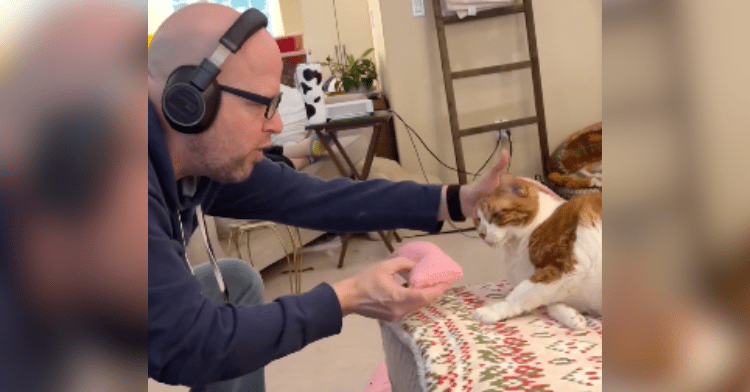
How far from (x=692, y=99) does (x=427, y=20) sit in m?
3.62

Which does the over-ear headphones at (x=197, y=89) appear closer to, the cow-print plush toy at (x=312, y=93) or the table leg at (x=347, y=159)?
the table leg at (x=347, y=159)

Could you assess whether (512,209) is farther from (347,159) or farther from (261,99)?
(347,159)

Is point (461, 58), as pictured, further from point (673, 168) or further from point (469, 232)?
point (673, 168)

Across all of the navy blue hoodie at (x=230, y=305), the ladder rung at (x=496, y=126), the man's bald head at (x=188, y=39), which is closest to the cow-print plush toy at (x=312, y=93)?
the ladder rung at (x=496, y=126)

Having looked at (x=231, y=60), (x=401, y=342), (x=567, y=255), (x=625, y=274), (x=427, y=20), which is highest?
(x=427, y=20)

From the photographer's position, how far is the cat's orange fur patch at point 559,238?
1052mm

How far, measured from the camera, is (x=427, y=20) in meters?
3.63

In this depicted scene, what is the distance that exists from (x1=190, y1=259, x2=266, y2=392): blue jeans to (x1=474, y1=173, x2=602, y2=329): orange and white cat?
1.73 feet

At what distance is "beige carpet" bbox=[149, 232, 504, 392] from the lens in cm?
195

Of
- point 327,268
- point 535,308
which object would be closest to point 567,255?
point 535,308

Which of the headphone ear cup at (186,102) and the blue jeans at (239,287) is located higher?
the headphone ear cup at (186,102)

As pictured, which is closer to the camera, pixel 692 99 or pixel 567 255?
pixel 692 99

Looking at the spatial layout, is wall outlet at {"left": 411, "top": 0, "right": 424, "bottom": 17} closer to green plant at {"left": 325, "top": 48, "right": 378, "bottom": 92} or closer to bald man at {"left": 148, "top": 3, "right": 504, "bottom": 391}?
green plant at {"left": 325, "top": 48, "right": 378, "bottom": 92}

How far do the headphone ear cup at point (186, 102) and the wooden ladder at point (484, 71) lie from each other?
273cm
